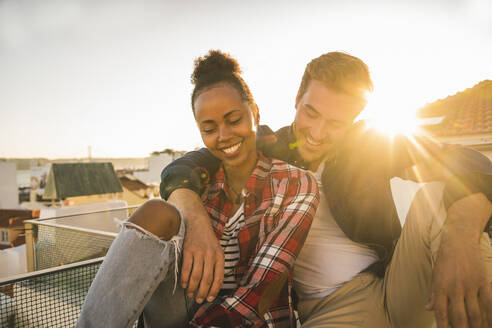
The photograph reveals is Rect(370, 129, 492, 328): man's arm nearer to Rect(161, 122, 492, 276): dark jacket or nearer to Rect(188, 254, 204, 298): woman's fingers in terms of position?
Rect(161, 122, 492, 276): dark jacket

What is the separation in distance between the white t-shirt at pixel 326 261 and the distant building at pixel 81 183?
115 ft

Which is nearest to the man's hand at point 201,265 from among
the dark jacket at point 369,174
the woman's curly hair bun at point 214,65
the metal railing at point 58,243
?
the dark jacket at point 369,174

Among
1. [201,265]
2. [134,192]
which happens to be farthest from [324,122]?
[134,192]

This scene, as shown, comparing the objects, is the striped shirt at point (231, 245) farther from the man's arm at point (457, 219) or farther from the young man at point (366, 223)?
the man's arm at point (457, 219)

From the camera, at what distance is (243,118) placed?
5.91 feet

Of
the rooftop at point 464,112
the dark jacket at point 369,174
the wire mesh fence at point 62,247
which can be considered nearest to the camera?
the dark jacket at point 369,174

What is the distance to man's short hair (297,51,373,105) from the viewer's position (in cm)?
215

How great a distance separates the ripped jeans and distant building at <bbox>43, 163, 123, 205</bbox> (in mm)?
35259

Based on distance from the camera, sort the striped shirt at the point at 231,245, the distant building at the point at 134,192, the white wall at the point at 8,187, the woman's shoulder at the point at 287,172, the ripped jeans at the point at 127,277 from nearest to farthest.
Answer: the ripped jeans at the point at 127,277 → the striped shirt at the point at 231,245 → the woman's shoulder at the point at 287,172 → the distant building at the point at 134,192 → the white wall at the point at 8,187

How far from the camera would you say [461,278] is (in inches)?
48.6

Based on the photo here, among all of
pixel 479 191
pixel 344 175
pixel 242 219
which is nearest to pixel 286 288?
pixel 242 219

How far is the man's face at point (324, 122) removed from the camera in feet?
6.97

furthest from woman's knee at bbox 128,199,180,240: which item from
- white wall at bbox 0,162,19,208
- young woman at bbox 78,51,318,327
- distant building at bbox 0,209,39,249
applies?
white wall at bbox 0,162,19,208

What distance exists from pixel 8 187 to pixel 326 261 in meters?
56.6
